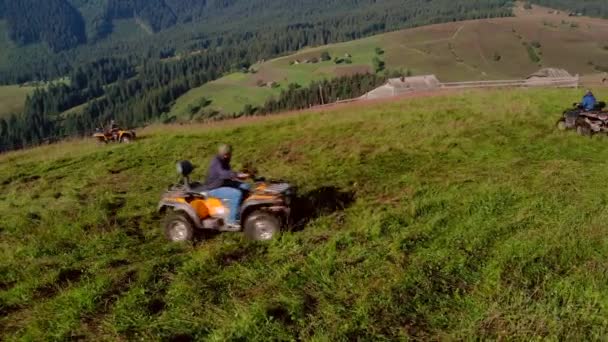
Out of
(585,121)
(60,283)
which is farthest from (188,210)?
(585,121)

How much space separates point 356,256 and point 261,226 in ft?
7.77

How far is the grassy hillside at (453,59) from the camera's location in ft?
486

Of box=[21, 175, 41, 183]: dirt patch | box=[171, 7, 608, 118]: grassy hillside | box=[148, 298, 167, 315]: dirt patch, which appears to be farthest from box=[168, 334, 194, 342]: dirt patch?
box=[171, 7, 608, 118]: grassy hillside

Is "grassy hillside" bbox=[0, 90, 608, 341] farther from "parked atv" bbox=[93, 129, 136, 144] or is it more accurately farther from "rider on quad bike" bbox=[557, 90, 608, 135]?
"parked atv" bbox=[93, 129, 136, 144]

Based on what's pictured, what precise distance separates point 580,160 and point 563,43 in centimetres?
18969

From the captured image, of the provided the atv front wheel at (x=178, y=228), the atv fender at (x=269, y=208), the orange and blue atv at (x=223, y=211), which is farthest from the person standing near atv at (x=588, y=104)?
the atv front wheel at (x=178, y=228)

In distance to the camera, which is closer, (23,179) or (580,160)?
(580,160)

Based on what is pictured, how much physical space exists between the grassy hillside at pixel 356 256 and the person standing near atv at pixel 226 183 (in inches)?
28.7

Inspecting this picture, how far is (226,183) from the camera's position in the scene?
10.2 meters

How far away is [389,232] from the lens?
9609mm

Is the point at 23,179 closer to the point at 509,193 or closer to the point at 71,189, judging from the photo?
the point at 71,189

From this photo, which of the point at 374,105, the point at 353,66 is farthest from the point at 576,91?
the point at 353,66

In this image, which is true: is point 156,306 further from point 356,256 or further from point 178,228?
point 356,256

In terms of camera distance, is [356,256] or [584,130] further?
[584,130]
